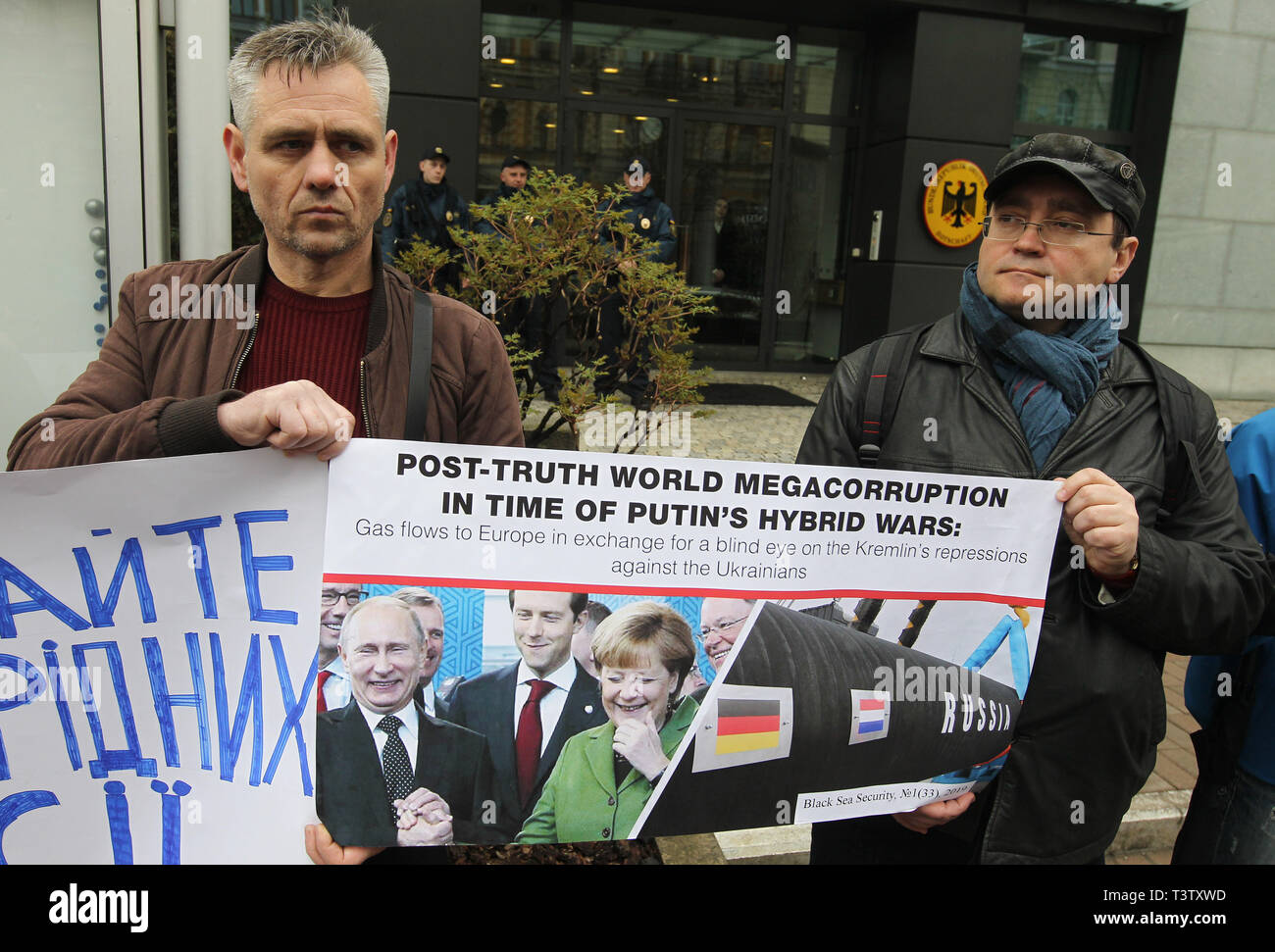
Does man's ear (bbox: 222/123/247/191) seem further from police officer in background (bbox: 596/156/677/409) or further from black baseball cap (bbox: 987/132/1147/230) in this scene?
police officer in background (bbox: 596/156/677/409)

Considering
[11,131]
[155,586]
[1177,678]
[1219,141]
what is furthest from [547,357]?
[1219,141]

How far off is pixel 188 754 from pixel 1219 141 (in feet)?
44.5

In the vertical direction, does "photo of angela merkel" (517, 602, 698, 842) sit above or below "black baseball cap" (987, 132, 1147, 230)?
below

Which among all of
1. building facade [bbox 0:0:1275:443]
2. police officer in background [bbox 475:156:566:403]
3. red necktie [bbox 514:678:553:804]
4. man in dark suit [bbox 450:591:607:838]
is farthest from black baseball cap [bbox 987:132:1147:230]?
building facade [bbox 0:0:1275:443]

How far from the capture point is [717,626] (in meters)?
1.88

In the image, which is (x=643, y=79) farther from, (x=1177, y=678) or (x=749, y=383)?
(x=1177, y=678)

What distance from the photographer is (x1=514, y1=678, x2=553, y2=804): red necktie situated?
180cm

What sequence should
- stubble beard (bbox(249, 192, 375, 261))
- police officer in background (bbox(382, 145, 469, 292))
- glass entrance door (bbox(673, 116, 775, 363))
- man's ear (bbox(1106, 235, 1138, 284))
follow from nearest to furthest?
stubble beard (bbox(249, 192, 375, 261)) < man's ear (bbox(1106, 235, 1138, 284)) < police officer in background (bbox(382, 145, 469, 292)) < glass entrance door (bbox(673, 116, 775, 363))

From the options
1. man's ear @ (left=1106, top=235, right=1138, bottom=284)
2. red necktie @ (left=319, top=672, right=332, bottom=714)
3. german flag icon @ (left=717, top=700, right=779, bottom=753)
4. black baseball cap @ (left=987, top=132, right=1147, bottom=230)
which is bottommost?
german flag icon @ (left=717, top=700, right=779, bottom=753)

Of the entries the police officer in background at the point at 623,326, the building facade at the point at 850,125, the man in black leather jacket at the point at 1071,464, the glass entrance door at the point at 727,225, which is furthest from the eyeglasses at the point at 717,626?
the glass entrance door at the point at 727,225

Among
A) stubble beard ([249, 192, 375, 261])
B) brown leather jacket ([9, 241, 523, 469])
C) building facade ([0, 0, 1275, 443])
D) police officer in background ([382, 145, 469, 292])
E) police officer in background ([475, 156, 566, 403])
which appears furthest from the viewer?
building facade ([0, 0, 1275, 443])

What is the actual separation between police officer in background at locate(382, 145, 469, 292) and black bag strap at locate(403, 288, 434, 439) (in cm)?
576

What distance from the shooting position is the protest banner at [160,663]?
175 cm

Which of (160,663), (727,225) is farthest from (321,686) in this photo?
(727,225)
